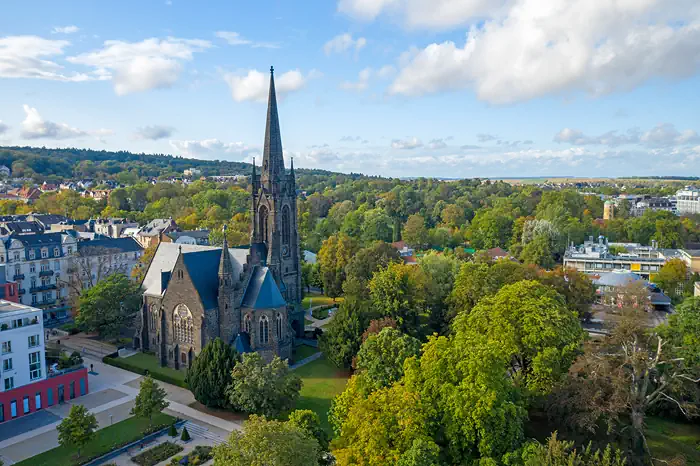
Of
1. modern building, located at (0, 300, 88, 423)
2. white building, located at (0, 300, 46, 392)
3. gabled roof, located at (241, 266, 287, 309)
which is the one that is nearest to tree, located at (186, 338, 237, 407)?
gabled roof, located at (241, 266, 287, 309)

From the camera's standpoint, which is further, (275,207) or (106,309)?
(106,309)

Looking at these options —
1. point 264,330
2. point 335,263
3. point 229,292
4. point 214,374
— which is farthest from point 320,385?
point 335,263

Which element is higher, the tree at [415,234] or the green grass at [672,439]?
the tree at [415,234]

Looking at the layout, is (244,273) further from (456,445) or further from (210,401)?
(456,445)

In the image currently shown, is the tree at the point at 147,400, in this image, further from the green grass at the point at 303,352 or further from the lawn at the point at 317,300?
the lawn at the point at 317,300

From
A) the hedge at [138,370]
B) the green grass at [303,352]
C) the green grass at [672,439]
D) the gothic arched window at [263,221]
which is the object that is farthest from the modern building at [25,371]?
the green grass at [672,439]

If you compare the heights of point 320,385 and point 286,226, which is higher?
point 286,226

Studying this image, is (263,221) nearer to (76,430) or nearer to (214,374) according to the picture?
(214,374)
